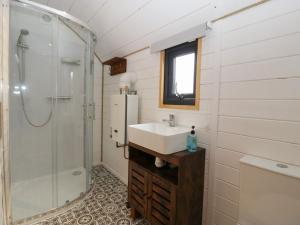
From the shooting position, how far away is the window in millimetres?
1537

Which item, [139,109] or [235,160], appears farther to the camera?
[139,109]

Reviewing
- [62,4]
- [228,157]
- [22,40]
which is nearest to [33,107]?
[22,40]

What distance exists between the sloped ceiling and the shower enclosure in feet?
0.74

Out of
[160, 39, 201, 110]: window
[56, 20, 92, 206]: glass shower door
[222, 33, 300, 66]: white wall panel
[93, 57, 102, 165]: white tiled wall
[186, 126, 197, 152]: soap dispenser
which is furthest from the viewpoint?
[93, 57, 102, 165]: white tiled wall

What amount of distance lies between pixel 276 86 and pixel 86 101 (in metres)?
2.20

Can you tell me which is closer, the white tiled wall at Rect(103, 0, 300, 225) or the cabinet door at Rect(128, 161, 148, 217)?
the white tiled wall at Rect(103, 0, 300, 225)

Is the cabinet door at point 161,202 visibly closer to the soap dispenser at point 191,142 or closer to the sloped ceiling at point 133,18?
the soap dispenser at point 191,142

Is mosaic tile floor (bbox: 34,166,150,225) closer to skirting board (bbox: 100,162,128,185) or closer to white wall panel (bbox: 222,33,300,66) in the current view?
skirting board (bbox: 100,162,128,185)

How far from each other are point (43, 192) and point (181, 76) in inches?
83.7

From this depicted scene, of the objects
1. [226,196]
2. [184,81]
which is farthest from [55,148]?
[226,196]

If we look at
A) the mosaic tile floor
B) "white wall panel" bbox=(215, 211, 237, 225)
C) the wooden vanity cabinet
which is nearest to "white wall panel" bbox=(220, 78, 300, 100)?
the wooden vanity cabinet

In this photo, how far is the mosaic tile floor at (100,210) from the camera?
5.49 ft

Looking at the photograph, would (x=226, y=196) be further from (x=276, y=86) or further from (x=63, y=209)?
(x=63, y=209)

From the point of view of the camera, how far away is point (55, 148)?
240 cm
